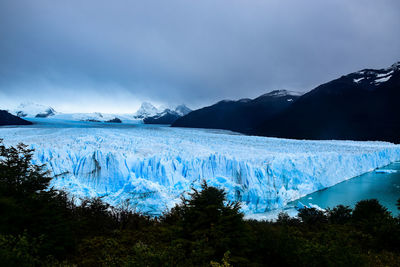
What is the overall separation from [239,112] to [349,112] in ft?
143

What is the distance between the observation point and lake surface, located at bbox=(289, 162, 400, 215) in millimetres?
13547

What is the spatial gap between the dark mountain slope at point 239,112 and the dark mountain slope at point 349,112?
19.3 meters

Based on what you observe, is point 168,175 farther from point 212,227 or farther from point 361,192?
point 361,192

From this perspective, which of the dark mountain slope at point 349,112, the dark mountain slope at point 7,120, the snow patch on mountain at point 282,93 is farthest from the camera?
the snow patch on mountain at point 282,93

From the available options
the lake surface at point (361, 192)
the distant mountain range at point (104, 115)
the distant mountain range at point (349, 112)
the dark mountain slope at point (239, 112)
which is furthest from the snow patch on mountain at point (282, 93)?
the lake surface at point (361, 192)

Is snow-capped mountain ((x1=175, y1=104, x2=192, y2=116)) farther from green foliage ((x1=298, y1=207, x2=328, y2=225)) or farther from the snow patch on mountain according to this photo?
green foliage ((x1=298, y1=207, x2=328, y2=225))

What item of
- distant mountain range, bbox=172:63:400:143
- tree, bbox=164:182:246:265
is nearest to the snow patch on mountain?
distant mountain range, bbox=172:63:400:143

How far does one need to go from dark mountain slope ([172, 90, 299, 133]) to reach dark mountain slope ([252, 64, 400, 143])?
19.3m

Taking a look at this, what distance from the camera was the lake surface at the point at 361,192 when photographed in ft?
44.4

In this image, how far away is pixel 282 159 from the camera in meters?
14.3

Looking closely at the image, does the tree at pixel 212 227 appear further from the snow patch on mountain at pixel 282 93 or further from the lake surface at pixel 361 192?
the snow patch on mountain at pixel 282 93

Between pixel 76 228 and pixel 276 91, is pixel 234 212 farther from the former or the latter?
pixel 276 91

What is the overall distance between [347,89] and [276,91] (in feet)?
146

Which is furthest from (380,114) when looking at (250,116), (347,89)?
(250,116)
